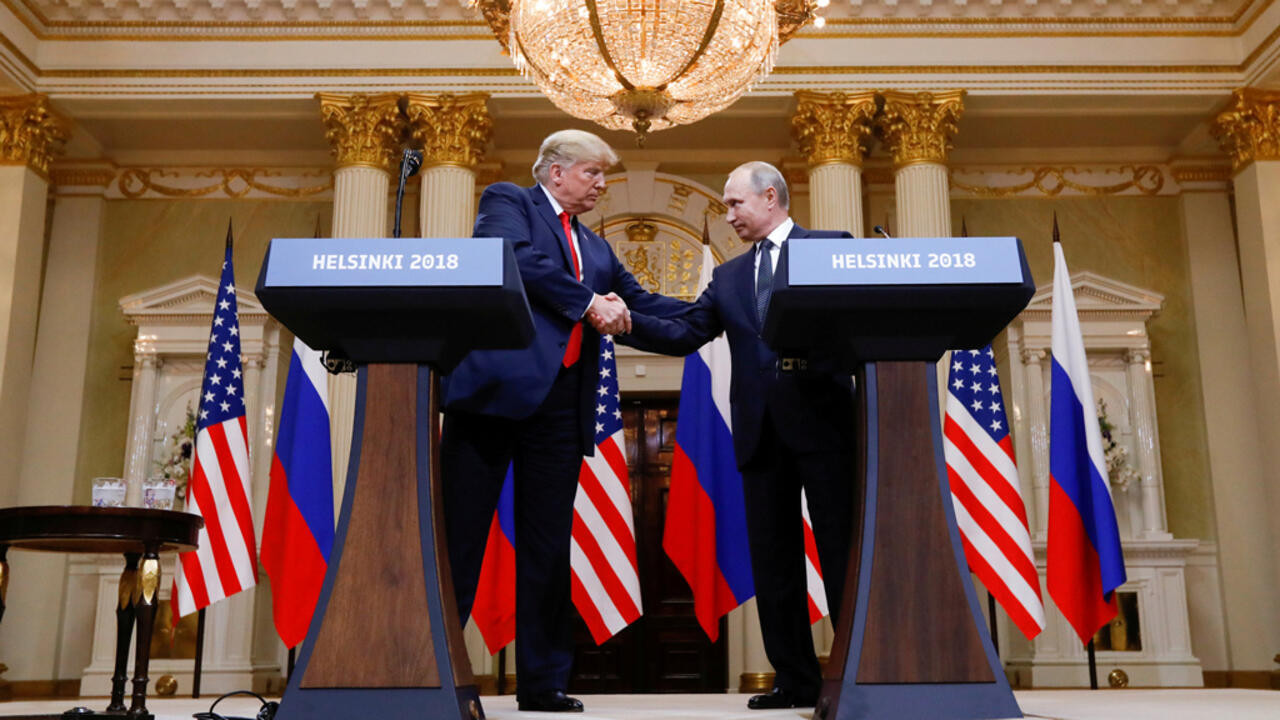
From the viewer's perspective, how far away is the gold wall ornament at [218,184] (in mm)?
9656

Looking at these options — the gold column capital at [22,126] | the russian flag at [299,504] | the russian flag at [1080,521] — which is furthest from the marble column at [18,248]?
the russian flag at [1080,521]

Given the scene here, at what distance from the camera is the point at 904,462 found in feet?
7.74

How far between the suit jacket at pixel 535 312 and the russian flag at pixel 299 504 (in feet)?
11.0

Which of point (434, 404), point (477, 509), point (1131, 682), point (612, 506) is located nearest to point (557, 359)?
point (477, 509)

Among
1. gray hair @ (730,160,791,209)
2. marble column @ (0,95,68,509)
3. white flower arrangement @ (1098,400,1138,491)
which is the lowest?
white flower arrangement @ (1098,400,1138,491)

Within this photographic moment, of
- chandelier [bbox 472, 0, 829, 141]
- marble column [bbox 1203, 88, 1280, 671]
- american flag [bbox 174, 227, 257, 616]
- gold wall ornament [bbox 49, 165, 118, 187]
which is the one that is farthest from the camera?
gold wall ornament [bbox 49, 165, 118, 187]

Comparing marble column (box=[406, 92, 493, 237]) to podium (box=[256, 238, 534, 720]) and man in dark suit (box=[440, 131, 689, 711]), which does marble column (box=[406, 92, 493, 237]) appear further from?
podium (box=[256, 238, 534, 720])

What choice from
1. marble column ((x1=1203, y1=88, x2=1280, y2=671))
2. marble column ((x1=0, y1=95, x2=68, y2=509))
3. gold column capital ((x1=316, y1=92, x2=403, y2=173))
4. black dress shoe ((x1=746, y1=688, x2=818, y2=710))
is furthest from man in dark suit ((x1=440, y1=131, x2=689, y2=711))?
marble column ((x1=1203, y1=88, x2=1280, y2=671))

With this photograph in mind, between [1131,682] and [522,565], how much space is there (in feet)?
21.6

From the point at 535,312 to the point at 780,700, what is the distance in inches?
49.0

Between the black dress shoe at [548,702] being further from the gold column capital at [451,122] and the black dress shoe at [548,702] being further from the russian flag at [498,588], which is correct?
the gold column capital at [451,122]

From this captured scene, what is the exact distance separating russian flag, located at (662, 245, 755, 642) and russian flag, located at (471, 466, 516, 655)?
33.9 inches

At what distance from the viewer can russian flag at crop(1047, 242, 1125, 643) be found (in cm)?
612

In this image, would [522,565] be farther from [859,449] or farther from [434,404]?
[859,449]
